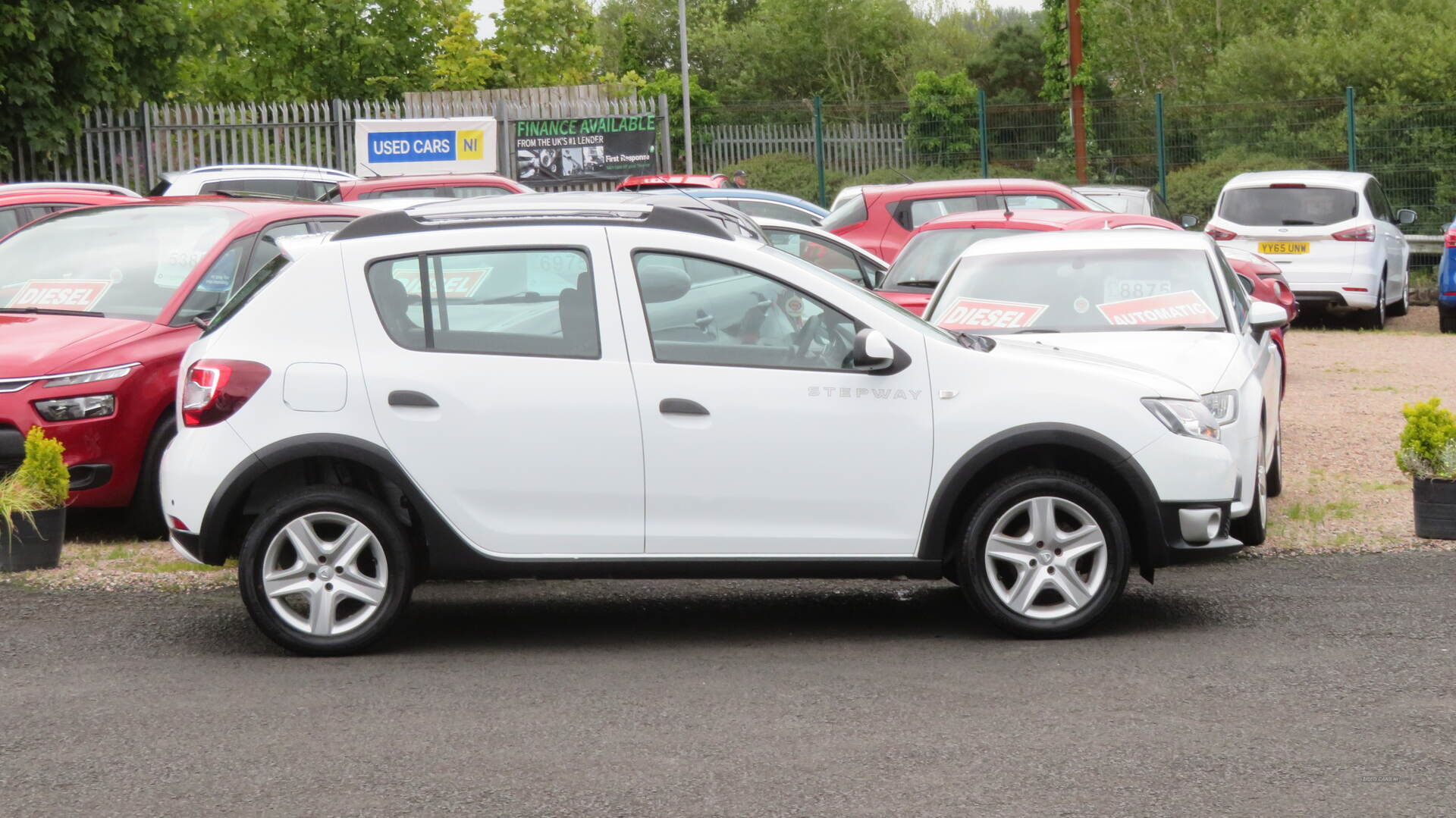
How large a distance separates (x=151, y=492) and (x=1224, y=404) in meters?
5.15

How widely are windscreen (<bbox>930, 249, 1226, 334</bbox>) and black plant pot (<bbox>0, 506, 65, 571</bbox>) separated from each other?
4.49m

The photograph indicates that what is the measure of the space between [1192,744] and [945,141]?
23376mm

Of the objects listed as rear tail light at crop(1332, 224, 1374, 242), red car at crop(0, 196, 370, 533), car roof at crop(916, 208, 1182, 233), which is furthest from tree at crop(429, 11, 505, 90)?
red car at crop(0, 196, 370, 533)

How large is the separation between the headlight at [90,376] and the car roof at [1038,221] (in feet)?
20.4

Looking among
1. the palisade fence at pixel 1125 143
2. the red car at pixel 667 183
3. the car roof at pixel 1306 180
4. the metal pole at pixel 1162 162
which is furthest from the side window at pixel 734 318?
the metal pole at pixel 1162 162

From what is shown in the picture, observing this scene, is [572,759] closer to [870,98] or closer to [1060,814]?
[1060,814]

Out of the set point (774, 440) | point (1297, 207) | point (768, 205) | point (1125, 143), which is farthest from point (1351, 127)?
point (774, 440)

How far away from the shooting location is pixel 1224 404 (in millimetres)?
7391

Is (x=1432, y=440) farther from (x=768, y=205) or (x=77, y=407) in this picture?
(x=768, y=205)

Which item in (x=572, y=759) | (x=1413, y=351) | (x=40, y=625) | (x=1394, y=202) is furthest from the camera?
(x=1394, y=202)

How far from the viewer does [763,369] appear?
20.4ft

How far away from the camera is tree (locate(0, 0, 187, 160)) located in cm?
2391

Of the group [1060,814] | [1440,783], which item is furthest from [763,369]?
[1440,783]

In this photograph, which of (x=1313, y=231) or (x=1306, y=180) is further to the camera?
(x=1306, y=180)
